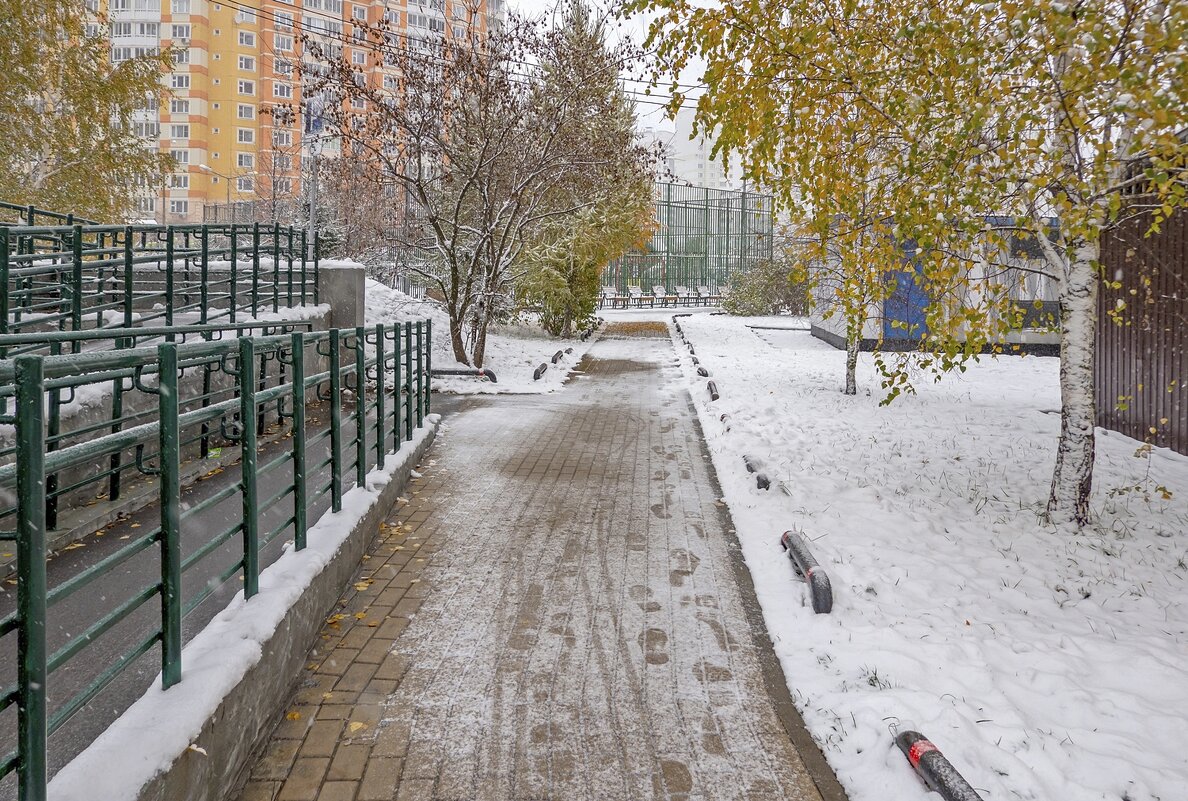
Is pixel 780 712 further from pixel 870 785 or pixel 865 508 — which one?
pixel 865 508

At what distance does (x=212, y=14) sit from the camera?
220 ft

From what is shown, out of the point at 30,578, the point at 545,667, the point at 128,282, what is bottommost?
the point at 545,667

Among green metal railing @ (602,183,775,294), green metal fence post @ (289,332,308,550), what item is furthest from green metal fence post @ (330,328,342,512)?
green metal railing @ (602,183,775,294)

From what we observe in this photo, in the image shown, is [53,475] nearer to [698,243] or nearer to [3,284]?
[3,284]

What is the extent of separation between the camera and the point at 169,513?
9.71 ft

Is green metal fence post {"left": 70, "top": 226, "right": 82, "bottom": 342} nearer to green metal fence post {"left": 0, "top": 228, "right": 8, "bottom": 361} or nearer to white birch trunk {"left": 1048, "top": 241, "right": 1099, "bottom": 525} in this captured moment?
green metal fence post {"left": 0, "top": 228, "right": 8, "bottom": 361}

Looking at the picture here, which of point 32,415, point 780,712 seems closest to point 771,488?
point 780,712

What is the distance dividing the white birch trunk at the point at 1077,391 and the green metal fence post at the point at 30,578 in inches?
277

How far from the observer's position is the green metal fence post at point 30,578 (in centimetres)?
216

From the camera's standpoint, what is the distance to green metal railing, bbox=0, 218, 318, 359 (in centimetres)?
771

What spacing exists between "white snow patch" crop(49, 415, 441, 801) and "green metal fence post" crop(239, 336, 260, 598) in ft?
0.74

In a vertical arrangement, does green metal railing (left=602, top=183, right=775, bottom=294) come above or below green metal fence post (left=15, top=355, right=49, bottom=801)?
above

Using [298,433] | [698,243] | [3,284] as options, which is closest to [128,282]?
[3,284]

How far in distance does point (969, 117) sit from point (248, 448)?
4.74 meters
